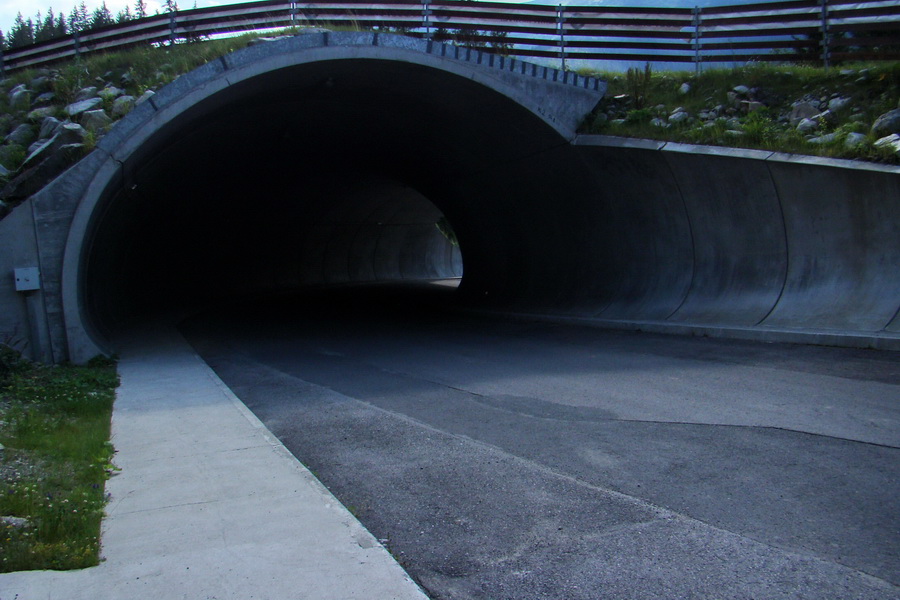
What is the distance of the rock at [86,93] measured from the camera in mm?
14359

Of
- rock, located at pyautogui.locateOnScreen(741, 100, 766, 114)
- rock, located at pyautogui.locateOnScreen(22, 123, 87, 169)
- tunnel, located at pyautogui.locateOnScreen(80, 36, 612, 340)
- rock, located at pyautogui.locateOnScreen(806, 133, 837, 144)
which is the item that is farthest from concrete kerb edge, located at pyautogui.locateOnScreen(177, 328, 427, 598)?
rock, located at pyautogui.locateOnScreen(741, 100, 766, 114)

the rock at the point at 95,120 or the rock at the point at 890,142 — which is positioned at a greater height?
the rock at the point at 95,120

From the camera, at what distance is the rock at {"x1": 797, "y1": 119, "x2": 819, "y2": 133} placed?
12242 mm

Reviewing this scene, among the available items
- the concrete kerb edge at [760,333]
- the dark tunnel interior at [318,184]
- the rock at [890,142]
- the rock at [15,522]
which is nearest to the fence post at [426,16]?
the dark tunnel interior at [318,184]

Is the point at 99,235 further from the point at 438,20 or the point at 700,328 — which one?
the point at 700,328

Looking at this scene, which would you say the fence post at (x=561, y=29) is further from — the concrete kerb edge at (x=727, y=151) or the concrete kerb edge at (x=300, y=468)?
the concrete kerb edge at (x=300, y=468)

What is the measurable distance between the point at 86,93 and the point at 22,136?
1.38 meters

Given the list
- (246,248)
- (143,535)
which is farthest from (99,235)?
(246,248)

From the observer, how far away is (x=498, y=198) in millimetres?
18828

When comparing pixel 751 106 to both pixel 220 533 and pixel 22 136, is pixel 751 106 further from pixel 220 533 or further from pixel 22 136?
pixel 22 136

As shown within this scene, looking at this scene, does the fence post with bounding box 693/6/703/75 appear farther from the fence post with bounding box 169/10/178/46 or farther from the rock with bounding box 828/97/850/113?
the fence post with bounding box 169/10/178/46

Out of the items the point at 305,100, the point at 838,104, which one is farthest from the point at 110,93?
the point at 838,104

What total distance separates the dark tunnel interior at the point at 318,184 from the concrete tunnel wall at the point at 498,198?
81 millimetres

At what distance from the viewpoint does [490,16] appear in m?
16.5
